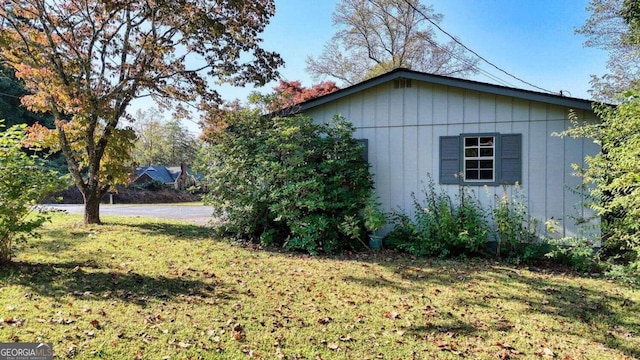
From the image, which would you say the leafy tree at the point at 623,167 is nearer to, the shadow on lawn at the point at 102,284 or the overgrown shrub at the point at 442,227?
the overgrown shrub at the point at 442,227

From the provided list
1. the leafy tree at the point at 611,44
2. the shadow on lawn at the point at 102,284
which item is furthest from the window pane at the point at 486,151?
the leafy tree at the point at 611,44

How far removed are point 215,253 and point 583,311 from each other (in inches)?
216

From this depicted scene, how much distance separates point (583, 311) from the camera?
4.08 metres

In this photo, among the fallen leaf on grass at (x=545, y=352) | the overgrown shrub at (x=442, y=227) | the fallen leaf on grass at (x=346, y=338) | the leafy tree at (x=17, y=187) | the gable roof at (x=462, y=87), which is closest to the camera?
the fallen leaf on grass at (x=545, y=352)

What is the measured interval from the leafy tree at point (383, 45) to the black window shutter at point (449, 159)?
1856 centimetres

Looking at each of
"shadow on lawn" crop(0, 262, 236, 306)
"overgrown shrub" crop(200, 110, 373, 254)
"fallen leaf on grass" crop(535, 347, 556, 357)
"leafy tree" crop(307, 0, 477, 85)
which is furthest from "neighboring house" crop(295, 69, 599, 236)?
"leafy tree" crop(307, 0, 477, 85)

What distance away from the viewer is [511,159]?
7.17 meters

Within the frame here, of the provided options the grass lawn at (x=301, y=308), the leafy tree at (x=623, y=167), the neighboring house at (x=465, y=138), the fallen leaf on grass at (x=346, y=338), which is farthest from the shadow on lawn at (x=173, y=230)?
the leafy tree at (x=623, y=167)

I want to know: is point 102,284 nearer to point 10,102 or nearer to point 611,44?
point 611,44

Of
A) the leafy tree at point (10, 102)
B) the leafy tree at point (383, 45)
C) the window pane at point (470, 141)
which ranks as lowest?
the window pane at point (470, 141)

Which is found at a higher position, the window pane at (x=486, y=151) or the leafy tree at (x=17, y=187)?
the window pane at (x=486, y=151)

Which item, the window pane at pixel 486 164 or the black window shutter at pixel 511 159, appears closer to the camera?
the black window shutter at pixel 511 159

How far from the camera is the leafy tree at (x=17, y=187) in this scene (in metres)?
4.56

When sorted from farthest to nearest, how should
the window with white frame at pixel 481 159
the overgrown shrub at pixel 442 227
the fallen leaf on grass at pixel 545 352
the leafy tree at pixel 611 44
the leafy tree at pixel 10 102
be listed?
the leafy tree at pixel 10 102 < the leafy tree at pixel 611 44 < the window with white frame at pixel 481 159 < the overgrown shrub at pixel 442 227 < the fallen leaf on grass at pixel 545 352
